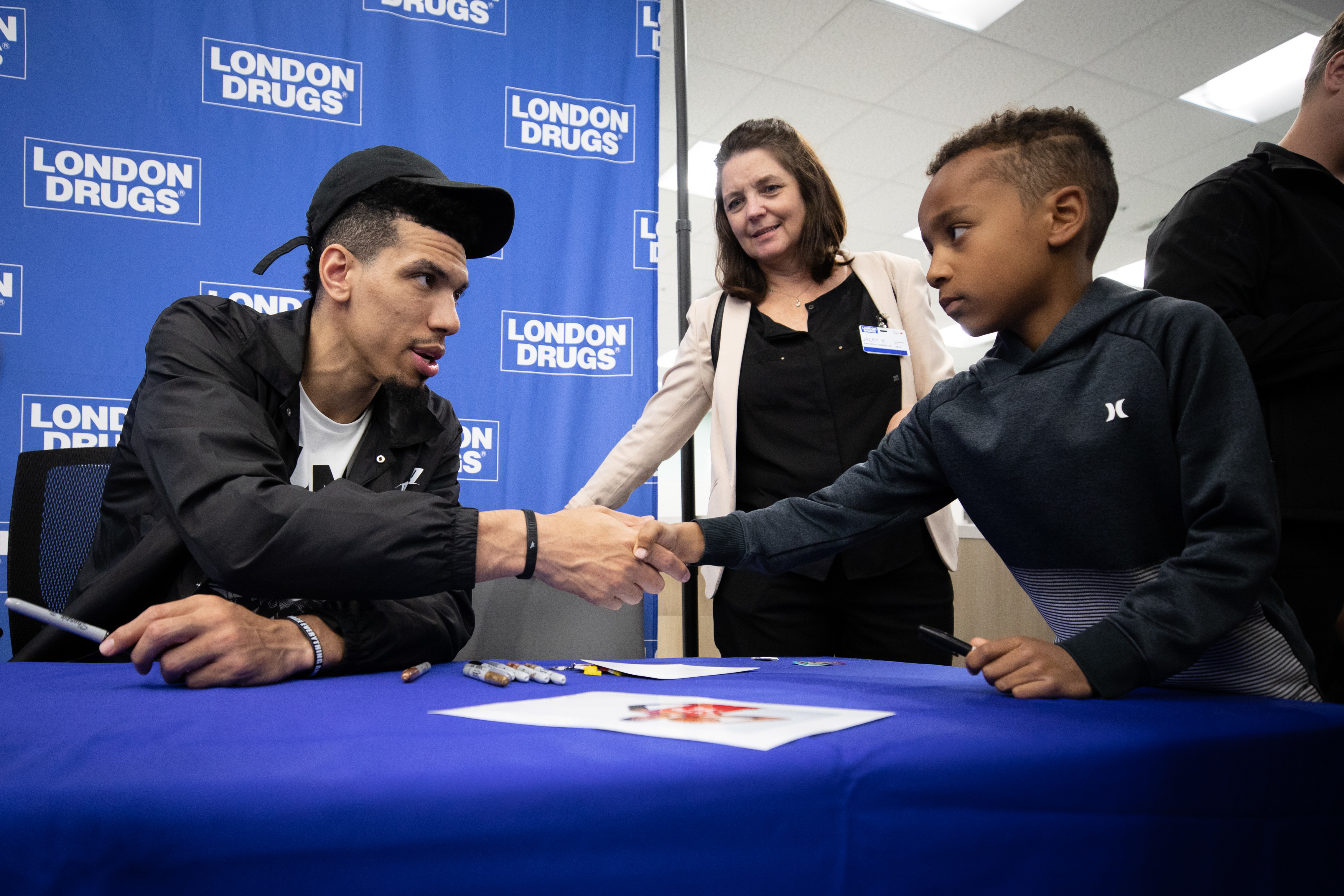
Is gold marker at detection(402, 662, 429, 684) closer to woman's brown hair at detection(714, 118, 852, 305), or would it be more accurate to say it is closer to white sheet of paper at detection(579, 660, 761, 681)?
white sheet of paper at detection(579, 660, 761, 681)

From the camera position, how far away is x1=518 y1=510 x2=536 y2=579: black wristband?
113cm

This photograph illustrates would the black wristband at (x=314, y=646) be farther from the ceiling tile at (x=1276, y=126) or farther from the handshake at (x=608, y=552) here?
the ceiling tile at (x=1276, y=126)

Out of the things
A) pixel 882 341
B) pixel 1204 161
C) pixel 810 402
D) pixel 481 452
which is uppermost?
pixel 1204 161

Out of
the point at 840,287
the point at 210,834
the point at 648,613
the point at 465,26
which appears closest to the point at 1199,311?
the point at 840,287

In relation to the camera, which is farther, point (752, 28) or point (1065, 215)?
point (752, 28)

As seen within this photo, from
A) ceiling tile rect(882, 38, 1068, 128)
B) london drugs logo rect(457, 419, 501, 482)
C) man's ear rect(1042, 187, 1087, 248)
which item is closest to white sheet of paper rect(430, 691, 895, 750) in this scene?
man's ear rect(1042, 187, 1087, 248)

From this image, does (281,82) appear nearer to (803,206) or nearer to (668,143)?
(803,206)

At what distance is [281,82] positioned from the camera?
7.68ft

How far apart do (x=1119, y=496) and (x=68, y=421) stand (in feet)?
7.98

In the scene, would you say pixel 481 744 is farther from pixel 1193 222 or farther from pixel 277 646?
pixel 1193 222

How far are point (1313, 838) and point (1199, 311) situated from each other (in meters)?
0.60

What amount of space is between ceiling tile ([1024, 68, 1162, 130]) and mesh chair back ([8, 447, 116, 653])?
16.6 feet

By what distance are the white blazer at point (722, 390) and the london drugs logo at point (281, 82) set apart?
1.31 metres

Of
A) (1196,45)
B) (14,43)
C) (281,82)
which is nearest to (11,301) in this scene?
(14,43)
